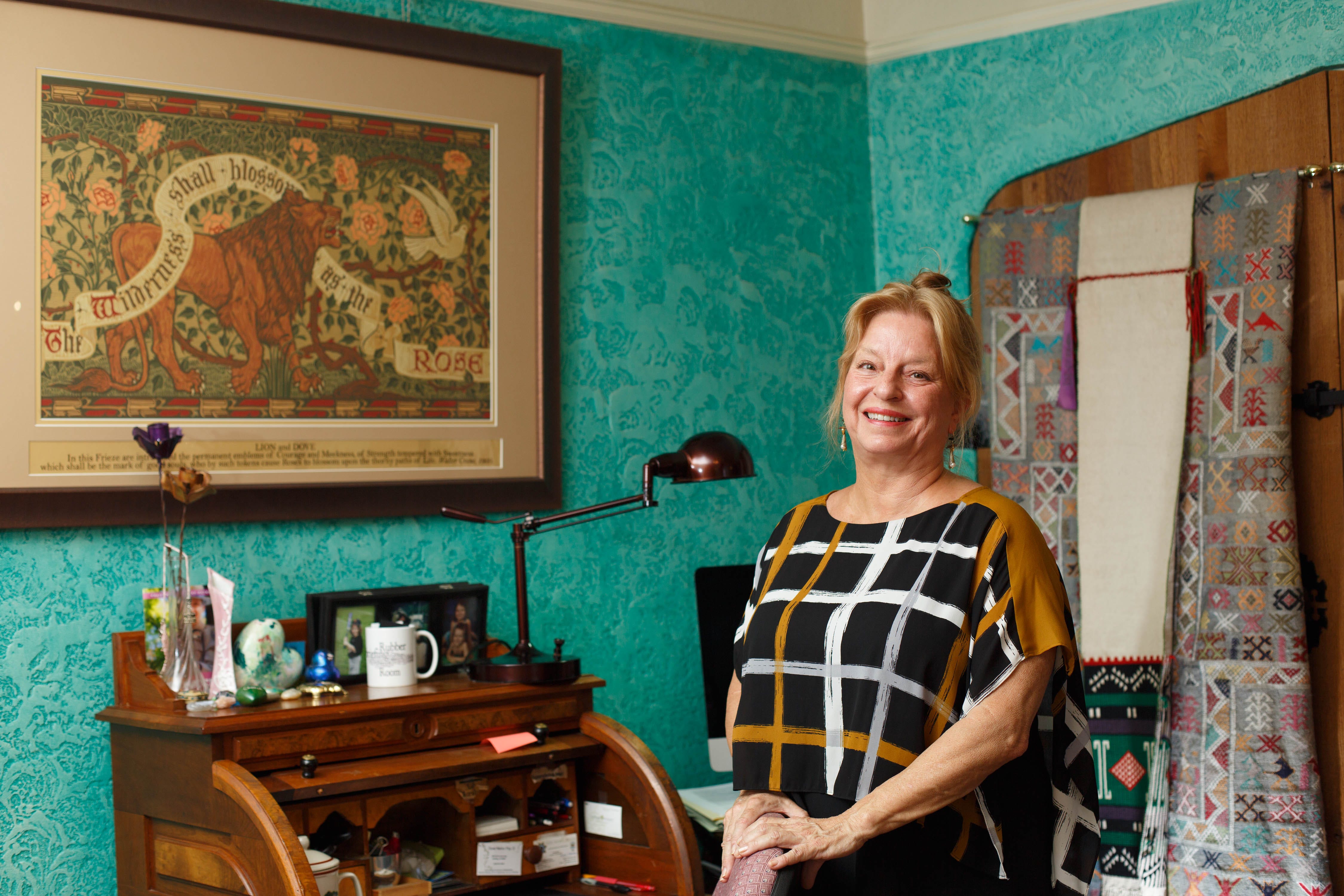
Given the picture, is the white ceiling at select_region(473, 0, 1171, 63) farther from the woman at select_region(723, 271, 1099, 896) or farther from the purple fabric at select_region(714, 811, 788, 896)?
the purple fabric at select_region(714, 811, 788, 896)

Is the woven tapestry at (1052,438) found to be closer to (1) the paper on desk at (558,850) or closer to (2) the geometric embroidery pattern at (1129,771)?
(2) the geometric embroidery pattern at (1129,771)

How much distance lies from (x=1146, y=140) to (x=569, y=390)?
1.41 m

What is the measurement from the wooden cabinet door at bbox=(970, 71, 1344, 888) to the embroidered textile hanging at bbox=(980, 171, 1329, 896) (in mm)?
67

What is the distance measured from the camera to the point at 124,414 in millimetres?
2139

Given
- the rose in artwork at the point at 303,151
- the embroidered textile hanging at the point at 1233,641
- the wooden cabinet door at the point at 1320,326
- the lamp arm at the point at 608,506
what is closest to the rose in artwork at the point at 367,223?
the rose in artwork at the point at 303,151

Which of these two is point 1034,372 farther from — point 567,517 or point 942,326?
point 942,326

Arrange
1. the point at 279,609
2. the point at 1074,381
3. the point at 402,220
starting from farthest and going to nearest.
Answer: the point at 1074,381 < the point at 402,220 < the point at 279,609

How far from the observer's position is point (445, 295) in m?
2.49

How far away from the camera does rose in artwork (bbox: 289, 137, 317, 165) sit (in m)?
2.32

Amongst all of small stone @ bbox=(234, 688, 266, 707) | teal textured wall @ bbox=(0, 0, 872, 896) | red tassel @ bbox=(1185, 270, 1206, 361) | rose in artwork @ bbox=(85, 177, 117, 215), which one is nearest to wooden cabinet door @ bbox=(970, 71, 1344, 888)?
red tassel @ bbox=(1185, 270, 1206, 361)

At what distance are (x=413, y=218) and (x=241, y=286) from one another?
382 mm

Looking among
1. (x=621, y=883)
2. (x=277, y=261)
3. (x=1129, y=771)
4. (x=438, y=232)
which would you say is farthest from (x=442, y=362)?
(x=1129, y=771)

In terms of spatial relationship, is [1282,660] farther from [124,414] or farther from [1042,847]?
[124,414]

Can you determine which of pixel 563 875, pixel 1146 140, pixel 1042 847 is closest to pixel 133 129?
pixel 563 875
